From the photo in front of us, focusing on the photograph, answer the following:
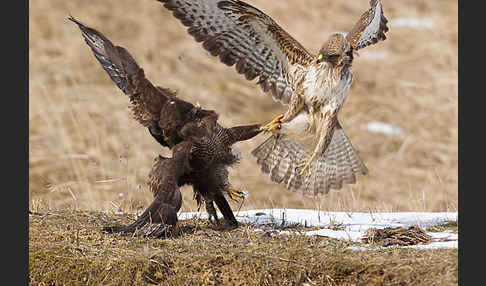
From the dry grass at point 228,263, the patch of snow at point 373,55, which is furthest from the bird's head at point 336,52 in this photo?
the patch of snow at point 373,55

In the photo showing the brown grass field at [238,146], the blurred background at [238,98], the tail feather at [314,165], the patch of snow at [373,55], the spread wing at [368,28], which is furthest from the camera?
the patch of snow at [373,55]

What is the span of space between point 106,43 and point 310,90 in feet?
6.16

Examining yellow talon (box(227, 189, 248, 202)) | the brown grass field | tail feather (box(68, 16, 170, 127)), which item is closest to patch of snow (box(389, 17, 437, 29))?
the brown grass field

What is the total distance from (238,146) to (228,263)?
163 cm

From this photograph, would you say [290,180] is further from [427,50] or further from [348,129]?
[427,50]

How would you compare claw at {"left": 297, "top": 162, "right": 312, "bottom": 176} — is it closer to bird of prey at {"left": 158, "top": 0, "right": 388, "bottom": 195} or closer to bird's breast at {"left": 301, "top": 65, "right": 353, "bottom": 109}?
bird of prey at {"left": 158, "top": 0, "right": 388, "bottom": 195}

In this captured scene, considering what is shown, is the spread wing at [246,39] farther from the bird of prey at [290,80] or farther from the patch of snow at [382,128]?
the patch of snow at [382,128]

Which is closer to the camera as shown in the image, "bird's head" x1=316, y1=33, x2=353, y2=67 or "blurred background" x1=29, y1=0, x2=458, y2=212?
"bird's head" x1=316, y1=33, x2=353, y2=67

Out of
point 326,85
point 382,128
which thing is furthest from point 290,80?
point 382,128

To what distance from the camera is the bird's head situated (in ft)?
17.9

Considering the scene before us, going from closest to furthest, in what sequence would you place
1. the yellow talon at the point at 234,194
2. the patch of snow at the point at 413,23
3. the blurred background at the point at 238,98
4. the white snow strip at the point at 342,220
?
the white snow strip at the point at 342,220
the yellow talon at the point at 234,194
the blurred background at the point at 238,98
the patch of snow at the point at 413,23

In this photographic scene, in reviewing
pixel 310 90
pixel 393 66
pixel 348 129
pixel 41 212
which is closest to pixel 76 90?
pixel 348 129

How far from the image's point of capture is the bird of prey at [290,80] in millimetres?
5750

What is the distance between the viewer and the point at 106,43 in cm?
574
